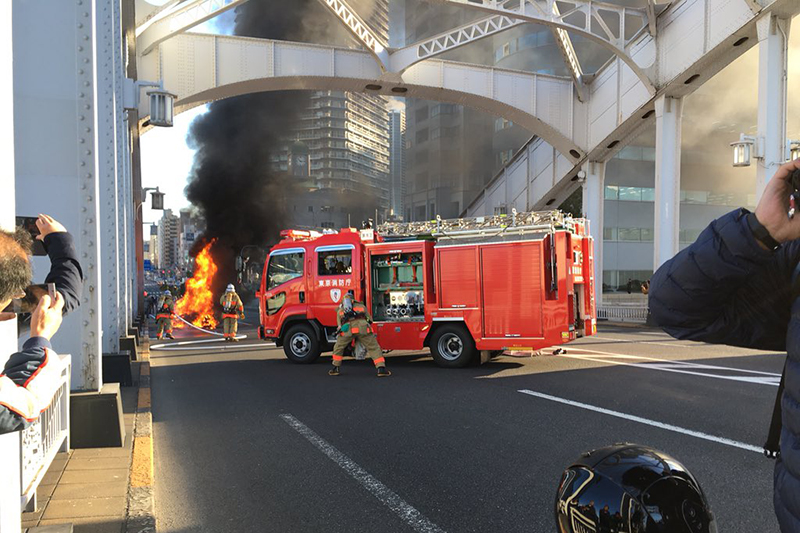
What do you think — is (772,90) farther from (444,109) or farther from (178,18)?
(444,109)

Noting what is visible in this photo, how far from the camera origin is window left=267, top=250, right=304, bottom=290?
36.9 ft

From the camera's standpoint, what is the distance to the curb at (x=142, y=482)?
3.47 m

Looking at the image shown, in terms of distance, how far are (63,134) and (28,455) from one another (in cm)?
336

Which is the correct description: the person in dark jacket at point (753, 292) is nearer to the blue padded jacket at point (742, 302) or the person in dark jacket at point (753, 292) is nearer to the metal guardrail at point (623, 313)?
the blue padded jacket at point (742, 302)

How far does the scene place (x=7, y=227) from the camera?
2518 millimetres

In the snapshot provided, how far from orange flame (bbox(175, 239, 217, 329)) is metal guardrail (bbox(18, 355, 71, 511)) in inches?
817

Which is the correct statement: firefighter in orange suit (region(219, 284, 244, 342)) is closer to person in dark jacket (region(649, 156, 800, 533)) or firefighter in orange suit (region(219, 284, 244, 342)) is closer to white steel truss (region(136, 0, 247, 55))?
white steel truss (region(136, 0, 247, 55))

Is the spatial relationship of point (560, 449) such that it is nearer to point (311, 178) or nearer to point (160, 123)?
point (160, 123)

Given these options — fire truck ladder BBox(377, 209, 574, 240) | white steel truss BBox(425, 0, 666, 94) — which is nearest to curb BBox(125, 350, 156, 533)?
fire truck ladder BBox(377, 209, 574, 240)

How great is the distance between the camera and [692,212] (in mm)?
38094

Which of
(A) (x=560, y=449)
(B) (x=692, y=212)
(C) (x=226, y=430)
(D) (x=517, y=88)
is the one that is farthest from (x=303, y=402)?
(B) (x=692, y=212)

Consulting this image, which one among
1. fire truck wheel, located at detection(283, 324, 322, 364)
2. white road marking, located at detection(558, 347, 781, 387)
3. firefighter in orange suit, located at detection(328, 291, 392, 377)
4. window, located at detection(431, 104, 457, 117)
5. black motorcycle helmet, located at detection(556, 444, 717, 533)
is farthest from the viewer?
window, located at detection(431, 104, 457, 117)

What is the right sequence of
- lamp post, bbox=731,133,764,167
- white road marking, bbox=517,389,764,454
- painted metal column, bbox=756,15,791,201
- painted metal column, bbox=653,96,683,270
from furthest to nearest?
painted metal column, bbox=653,96,683,270
painted metal column, bbox=756,15,791,201
lamp post, bbox=731,133,764,167
white road marking, bbox=517,389,764,454

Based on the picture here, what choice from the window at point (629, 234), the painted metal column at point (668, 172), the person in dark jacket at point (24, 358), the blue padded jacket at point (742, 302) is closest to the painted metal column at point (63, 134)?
the person in dark jacket at point (24, 358)
